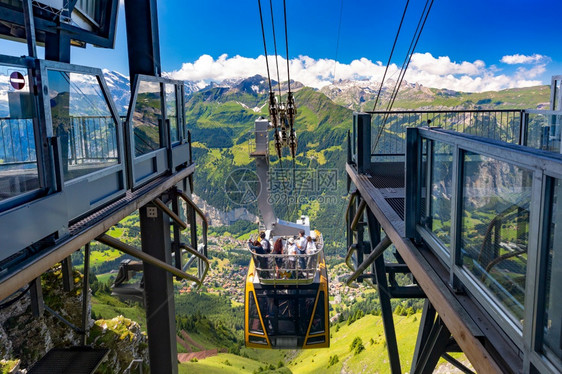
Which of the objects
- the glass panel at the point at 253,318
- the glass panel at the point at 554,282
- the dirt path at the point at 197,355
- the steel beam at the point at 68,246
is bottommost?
the dirt path at the point at 197,355

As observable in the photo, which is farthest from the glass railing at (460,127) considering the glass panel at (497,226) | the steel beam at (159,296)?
the glass panel at (497,226)

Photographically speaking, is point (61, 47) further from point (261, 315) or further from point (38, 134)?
point (261, 315)

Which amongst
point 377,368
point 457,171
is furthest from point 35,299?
point 377,368

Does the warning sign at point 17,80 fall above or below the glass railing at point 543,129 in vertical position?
above

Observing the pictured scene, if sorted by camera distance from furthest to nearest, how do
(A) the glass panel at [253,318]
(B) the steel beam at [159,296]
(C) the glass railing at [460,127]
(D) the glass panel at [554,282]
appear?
(A) the glass panel at [253,318] → (C) the glass railing at [460,127] → (B) the steel beam at [159,296] → (D) the glass panel at [554,282]

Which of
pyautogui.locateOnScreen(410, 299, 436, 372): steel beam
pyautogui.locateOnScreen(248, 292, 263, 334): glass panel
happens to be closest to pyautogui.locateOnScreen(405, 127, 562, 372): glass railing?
pyautogui.locateOnScreen(410, 299, 436, 372): steel beam

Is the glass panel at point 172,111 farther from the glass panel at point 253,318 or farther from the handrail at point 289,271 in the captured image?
the glass panel at point 253,318

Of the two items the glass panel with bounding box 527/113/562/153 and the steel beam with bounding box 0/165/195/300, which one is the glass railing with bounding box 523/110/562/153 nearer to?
the glass panel with bounding box 527/113/562/153
